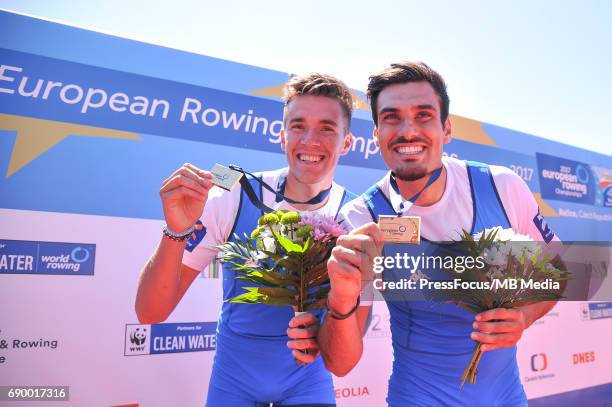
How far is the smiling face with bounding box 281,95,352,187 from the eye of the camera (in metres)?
2.32

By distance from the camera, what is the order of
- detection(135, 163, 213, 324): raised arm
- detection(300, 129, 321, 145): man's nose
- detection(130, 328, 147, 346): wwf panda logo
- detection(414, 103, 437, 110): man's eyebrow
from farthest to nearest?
detection(130, 328, 147, 346): wwf panda logo, detection(300, 129, 321, 145): man's nose, detection(414, 103, 437, 110): man's eyebrow, detection(135, 163, 213, 324): raised arm

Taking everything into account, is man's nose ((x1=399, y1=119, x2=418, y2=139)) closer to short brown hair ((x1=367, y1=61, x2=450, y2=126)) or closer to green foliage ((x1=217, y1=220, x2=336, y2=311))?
short brown hair ((x1=367, y1=61, x2=450, y2=126))

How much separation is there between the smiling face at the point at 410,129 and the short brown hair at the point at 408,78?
28 millimetres

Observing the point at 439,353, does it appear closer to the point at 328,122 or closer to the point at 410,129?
the point at 410,129

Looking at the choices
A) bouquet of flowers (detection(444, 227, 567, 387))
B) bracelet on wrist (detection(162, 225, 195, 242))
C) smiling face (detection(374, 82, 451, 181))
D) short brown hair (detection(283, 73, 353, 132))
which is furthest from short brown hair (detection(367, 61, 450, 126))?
bracelet on wrist (detection(162, 225, 195, 242))

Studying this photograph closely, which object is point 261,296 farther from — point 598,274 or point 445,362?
point 598,274

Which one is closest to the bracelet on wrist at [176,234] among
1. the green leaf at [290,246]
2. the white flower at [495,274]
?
the green leaf at [290,246]

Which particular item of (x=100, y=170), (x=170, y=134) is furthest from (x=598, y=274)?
(x=100, y=170)

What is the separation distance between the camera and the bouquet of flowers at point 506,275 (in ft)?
5.30

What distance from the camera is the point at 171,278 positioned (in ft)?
6.81

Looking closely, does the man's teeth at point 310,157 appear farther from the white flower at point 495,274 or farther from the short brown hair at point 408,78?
the white flower at point 495,274

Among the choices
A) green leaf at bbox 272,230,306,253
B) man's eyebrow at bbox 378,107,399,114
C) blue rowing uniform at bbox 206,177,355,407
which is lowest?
blue rowing uniform at bbox 206,177,355,407

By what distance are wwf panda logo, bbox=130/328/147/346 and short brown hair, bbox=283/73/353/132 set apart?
83.1 inches

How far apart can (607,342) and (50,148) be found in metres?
7.45
